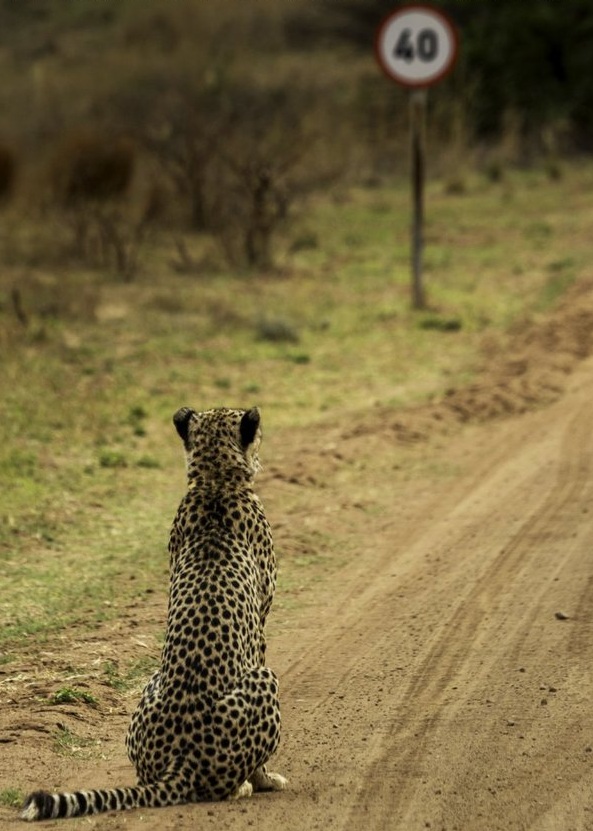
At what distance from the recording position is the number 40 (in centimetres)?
1226

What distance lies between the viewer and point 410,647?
565cm

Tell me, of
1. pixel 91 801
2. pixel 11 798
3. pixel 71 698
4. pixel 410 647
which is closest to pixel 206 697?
pixel 91 801

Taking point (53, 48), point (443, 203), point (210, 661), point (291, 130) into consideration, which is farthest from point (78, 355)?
point (53, 48)

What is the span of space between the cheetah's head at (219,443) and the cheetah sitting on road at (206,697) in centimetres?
16

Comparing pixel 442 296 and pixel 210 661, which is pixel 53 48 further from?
pixel 210 661

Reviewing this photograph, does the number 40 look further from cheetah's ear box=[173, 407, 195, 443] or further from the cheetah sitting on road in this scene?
the cheetah sitting on road

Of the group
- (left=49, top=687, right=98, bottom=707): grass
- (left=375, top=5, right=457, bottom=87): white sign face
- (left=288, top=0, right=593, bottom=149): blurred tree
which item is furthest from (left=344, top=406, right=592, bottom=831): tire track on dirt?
(left=288, top=0, right=593, bottom=149): blurred tree

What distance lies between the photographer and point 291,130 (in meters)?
23.5

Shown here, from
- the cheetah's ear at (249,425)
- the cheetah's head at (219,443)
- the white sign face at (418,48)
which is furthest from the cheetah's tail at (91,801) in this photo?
the white sign face at (418,48)

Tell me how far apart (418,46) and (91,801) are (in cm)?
953

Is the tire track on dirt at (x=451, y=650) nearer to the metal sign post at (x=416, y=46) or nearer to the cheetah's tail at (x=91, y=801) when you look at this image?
the cheetah's tail at (x=91, y=801)

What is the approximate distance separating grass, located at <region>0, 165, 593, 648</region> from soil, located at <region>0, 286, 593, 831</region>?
40 cm

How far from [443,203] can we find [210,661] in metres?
16.5

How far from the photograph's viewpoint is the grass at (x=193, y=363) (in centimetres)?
716
